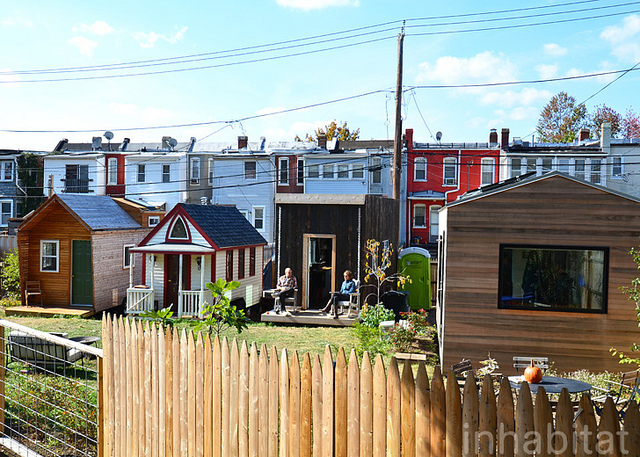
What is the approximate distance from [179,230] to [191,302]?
8.61 ft

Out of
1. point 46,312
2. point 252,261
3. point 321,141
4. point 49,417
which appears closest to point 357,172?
point 321,141

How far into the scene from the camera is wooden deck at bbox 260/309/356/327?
16766 millimetres

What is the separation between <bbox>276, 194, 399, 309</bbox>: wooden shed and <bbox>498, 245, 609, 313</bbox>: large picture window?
6855 mm

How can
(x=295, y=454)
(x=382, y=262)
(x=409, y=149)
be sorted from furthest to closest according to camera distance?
(x=409, y=149) < (x=382, y=262) < (x=295, y=454)

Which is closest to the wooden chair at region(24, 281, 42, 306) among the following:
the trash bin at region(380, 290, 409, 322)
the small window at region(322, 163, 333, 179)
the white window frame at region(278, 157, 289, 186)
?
the trash bin at region(380, 290, 409, 322)

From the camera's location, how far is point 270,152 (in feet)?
121

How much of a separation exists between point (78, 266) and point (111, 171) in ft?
64.9

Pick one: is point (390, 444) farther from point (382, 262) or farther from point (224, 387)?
point (382, 262)

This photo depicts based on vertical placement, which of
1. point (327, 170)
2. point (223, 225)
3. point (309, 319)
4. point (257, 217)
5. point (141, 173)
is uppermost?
point (327, 170)

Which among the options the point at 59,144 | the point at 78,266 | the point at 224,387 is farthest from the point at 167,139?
the point at 224,387

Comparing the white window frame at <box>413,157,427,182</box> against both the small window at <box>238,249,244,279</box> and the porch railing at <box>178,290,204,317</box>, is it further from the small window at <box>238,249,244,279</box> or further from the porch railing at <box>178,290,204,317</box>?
the porch railing at <box>178,290,204,317</box>

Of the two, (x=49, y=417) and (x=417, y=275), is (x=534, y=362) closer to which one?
(x=49, y=417)

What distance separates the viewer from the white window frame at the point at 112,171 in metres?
39.1

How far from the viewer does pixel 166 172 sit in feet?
126
